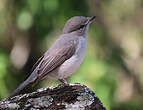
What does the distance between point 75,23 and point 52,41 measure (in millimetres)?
1425

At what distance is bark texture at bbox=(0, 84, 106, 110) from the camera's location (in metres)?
4.34

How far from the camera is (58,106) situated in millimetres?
4379

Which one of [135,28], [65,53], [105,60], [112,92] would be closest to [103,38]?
[105,60]

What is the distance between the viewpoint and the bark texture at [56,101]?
4.34m

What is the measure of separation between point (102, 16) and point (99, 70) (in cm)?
330

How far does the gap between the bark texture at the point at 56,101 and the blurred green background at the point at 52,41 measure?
2.41 meters

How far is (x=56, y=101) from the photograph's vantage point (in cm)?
448

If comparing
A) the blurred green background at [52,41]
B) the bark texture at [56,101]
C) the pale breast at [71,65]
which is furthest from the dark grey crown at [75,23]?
the bark texture at [56,101]

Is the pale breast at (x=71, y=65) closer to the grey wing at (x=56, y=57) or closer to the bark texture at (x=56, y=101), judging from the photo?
the grey wing at (x=56, y=57)

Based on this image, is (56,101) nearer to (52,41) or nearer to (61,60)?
(61,60)

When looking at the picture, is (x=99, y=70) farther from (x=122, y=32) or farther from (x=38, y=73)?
(x=122, y=32)

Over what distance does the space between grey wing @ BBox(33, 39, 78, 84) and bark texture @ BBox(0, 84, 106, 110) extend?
1.20 m

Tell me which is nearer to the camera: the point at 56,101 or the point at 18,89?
the point at 56,101

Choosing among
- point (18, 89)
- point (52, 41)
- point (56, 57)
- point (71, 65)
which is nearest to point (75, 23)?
point (56, 57)
